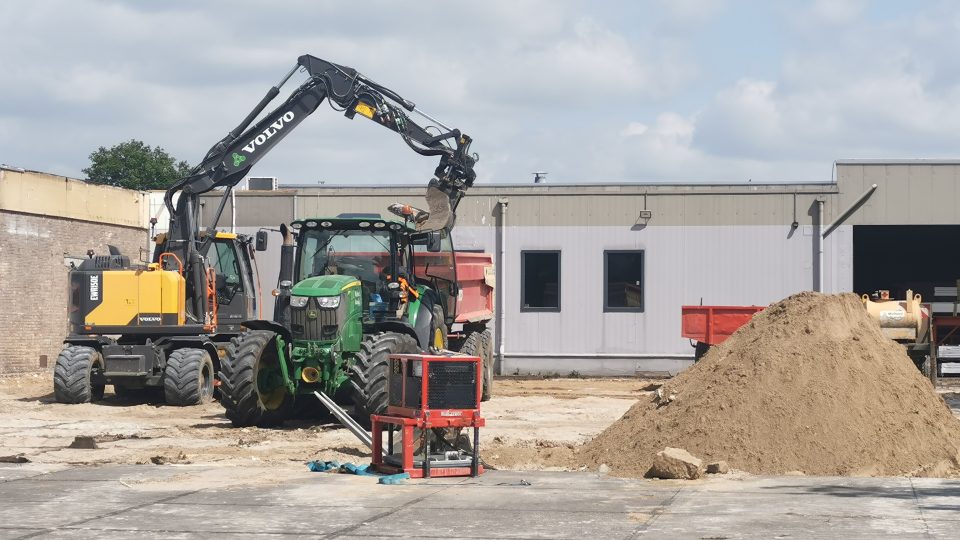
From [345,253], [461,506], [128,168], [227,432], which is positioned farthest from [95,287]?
[128,168]

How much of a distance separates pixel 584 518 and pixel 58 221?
23278 millimetres

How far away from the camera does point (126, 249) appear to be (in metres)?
35.2

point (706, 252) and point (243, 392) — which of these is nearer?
point (243, 392)

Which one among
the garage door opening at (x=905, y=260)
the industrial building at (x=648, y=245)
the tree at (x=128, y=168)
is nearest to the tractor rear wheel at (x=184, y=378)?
the industrial building at (x=648, y=245)

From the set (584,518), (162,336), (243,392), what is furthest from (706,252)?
(584,518)

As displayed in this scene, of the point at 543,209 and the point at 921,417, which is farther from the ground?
the point at 543,209

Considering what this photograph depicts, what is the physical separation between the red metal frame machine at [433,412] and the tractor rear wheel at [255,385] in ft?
14.1

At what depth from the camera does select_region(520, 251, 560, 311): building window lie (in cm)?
3278

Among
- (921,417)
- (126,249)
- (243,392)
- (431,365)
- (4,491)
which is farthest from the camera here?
(126,249)

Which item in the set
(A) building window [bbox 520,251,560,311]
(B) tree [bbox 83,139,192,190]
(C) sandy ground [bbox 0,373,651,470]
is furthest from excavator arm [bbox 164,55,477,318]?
(B) tree [bbox 83,139,192,190]

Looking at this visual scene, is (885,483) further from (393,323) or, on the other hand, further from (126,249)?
(126,249)

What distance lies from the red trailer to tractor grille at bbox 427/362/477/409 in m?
13.1

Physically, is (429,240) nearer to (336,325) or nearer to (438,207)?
(438,207)

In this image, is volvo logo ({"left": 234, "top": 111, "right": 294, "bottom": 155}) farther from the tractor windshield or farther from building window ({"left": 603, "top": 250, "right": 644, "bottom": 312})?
building window ({"left": 603, "top": 250, "right": 644, "bottom": 312})
